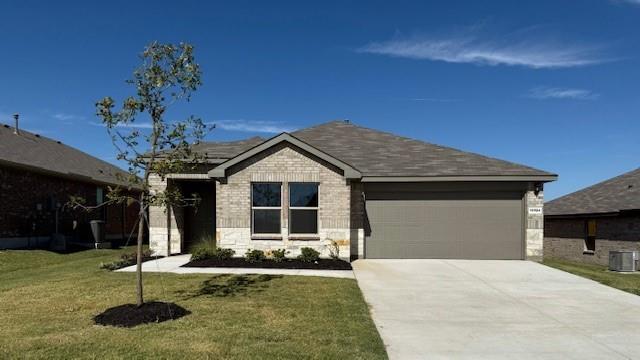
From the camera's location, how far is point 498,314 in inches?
322

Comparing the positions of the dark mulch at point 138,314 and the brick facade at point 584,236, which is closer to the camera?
the dark mulch at point 138,314

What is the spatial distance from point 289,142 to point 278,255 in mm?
3561

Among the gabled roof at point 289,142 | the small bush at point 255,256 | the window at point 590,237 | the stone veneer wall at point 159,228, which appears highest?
the gabled roof at point 289,142

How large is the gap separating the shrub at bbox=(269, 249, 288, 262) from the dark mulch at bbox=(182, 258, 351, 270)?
0.44 feet

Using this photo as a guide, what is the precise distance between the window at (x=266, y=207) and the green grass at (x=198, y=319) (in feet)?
10.8

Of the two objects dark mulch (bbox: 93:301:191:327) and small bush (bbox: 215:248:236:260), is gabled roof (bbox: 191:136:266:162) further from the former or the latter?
dark mulch (bbox: 93:301:191:327)

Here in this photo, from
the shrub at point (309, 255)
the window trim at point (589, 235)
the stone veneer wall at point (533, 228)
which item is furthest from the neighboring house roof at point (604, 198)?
the shrub at point (309, 255)

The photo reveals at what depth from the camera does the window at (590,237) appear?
78.7 feet

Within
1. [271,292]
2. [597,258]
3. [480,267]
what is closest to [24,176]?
[271,292]

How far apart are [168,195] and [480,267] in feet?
32.8

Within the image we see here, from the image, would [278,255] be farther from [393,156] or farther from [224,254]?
[393,156]

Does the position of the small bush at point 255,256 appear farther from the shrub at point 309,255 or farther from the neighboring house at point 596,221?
the neighboring house at point 596,221

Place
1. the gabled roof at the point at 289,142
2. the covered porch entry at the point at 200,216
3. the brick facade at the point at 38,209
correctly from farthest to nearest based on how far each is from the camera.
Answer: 1. the brick facade at the point at 38,209
2. the covered porch entry at the point at 200,216
3. the gabled roof at the point at 289,142

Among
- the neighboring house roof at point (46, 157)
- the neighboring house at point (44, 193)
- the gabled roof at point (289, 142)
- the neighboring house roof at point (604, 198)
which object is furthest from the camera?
the neighboring house roof at point (604, 198)
